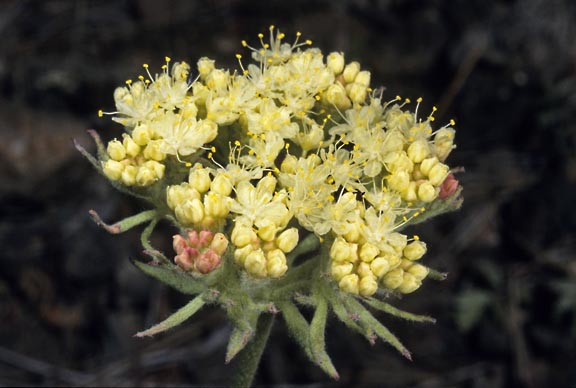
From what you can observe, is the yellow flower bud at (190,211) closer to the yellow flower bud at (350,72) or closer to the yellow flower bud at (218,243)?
the yellow flower bud at (218,243)

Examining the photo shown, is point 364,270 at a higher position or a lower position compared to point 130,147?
lower

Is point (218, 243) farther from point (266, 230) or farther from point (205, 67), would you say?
point (205, 67)

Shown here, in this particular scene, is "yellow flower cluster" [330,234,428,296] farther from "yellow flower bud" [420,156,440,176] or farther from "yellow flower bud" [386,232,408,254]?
"yellow flower bud" [420,156,440,176]

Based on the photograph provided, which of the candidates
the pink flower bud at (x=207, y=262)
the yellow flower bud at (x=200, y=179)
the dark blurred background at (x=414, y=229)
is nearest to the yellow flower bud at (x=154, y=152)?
the yellow flower bud at (x=200, y=179)

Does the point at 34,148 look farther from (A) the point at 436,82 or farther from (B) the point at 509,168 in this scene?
(B) the point at 509,168

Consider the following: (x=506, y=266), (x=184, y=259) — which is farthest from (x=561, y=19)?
(x=184, y=259)

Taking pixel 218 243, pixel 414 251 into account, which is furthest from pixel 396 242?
pixel 218 243
